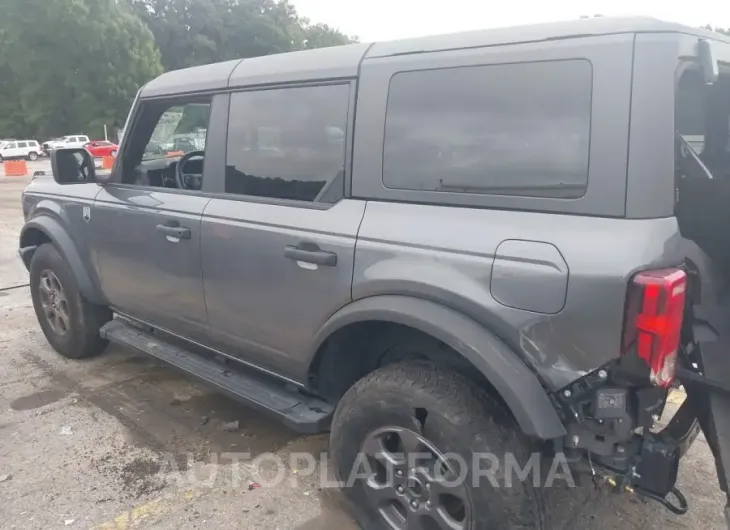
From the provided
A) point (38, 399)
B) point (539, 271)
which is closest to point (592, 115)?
point (539, 271)

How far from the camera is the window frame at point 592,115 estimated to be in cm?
199

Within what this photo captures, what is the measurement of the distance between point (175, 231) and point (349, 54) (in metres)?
1.35

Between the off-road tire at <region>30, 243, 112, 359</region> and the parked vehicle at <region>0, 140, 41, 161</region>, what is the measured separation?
38.1m

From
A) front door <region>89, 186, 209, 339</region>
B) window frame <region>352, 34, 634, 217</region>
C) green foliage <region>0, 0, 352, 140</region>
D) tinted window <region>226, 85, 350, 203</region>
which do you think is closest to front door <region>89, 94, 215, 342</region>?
front door <region>89, 186, 209, 339</region>

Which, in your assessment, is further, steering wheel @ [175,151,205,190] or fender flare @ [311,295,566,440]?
steering wheel @ [175,151,205,190]

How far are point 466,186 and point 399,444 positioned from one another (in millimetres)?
1060

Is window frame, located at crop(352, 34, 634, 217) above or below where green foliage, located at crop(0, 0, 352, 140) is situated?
below

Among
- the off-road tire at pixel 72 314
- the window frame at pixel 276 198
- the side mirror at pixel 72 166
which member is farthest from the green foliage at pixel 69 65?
the window frame at pixel 276 198

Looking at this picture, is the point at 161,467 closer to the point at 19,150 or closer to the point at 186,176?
the point at 186,176

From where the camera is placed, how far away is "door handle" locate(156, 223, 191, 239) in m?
3.35

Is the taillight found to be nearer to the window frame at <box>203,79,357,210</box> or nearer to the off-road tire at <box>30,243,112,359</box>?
the window frame at <box>203,79,357,210</box>

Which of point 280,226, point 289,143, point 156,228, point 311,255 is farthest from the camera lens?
point 156,228

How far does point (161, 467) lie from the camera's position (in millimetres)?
3312

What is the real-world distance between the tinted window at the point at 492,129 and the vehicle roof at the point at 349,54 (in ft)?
0.37
